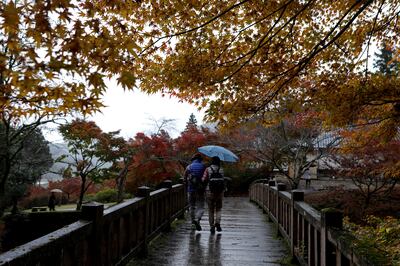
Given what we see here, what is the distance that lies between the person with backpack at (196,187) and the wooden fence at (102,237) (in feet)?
2.27

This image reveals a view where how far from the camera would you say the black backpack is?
792cm

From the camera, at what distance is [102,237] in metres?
3.95

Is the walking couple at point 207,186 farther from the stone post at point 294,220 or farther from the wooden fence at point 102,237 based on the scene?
the stone post at point 294,220

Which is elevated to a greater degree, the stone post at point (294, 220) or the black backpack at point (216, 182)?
the black backpack at point (216, 182)

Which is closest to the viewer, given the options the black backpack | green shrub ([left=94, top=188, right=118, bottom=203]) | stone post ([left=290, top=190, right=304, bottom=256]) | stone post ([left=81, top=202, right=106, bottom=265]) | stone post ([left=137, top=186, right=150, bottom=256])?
stone post ([left=81, top=202, right=106, bottom=265])

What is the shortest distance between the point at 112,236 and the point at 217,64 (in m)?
3.09

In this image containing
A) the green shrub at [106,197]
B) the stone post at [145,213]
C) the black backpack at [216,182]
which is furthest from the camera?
the green shrub at [106,197]

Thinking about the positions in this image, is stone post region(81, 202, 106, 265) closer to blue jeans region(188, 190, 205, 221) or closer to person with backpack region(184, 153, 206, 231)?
person with backpack region(184, 153, 206, 231)

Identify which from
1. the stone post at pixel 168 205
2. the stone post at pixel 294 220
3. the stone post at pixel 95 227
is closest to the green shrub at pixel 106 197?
the stone post at pixel 168 205

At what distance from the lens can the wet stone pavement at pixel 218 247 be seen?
5.71m

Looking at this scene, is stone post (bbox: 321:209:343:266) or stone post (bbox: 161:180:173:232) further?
stone post (bbox: 161:180:173:232)

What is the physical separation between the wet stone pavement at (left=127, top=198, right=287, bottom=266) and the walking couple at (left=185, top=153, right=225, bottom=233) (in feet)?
1.15

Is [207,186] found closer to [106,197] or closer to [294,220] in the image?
[294,220]

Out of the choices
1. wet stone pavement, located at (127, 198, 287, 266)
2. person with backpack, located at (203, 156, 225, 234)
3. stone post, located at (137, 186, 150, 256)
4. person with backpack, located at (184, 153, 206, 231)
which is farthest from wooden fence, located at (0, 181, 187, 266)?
person with backpack, located at (203, 156, 225, 234)
